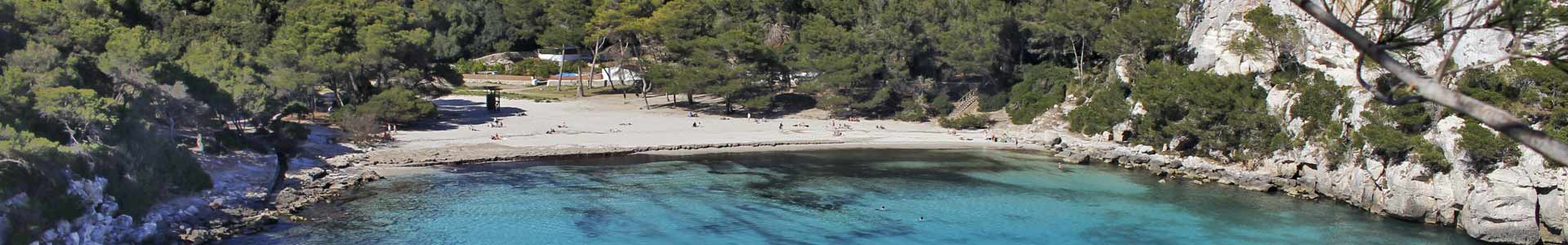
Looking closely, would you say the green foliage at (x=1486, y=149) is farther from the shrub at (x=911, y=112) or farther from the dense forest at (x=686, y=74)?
the shrub at (x=911, y=112)

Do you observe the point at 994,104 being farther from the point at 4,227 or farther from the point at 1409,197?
the point at 4,227

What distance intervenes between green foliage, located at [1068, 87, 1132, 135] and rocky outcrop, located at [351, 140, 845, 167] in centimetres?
1715

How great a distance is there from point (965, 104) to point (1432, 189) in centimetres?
3404

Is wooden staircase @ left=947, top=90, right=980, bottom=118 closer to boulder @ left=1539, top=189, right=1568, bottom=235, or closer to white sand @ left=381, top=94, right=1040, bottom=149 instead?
white sand @ left=381, top=94, right=1040, bottom=149

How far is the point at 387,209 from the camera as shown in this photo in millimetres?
36312

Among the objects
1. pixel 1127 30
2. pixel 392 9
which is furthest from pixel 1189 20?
pixel 392 9

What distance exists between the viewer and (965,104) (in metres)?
69.1

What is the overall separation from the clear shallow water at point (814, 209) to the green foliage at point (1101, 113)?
913cm

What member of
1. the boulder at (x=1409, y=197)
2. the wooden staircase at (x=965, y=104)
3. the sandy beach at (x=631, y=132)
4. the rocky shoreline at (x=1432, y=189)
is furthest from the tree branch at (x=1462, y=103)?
the wooden staircase at (x=965, y=104)

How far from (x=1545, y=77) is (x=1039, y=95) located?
30888mm

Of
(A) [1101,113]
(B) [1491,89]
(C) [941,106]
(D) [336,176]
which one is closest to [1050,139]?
(A) [1101,113]

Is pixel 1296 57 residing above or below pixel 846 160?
above

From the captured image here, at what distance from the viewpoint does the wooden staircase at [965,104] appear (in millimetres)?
67438

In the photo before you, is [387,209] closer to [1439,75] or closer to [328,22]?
[328,22]
